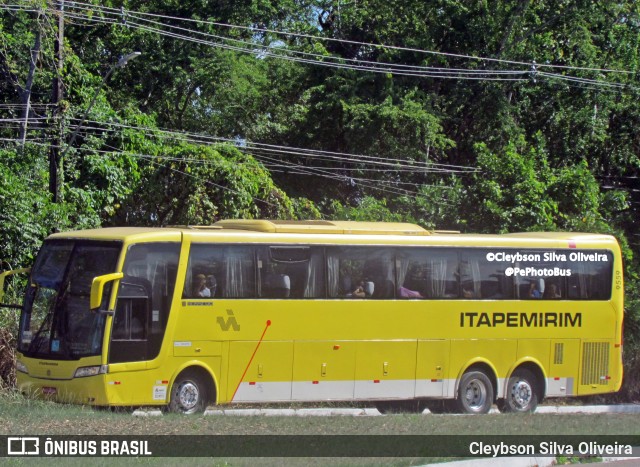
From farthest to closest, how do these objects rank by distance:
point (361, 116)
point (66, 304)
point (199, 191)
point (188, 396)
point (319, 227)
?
point (361, 116), point (199, 191), point (319, 227), point (188, 396), point (66, 304)

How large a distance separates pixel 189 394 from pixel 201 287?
1830 millimetres

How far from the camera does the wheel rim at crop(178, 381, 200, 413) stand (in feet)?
50.4

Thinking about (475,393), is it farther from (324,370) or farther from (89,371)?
(89,371)

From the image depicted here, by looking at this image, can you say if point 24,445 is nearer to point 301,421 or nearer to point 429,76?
point 301,421

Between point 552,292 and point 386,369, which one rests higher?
point 552,292

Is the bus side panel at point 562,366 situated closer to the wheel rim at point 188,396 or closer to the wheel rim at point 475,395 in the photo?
the wheel rim at point 475,395

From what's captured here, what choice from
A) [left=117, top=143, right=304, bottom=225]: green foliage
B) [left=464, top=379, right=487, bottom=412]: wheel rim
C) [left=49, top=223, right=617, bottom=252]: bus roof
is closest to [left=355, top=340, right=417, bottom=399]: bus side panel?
[left=464, top=379, right=487, bottom=412]: wheel rim

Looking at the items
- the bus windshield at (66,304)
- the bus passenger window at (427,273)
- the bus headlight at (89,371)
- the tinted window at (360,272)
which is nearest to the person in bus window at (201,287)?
the bus windshield at (66,304)

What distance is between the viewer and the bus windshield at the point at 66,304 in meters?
14.5

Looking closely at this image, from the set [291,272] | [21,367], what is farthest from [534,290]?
[21,367]

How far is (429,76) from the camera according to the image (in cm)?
A: 3356

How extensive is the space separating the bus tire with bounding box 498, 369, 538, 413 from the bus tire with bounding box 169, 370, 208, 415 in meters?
6.31

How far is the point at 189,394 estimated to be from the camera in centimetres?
1548

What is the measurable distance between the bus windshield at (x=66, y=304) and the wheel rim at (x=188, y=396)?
173 cm
